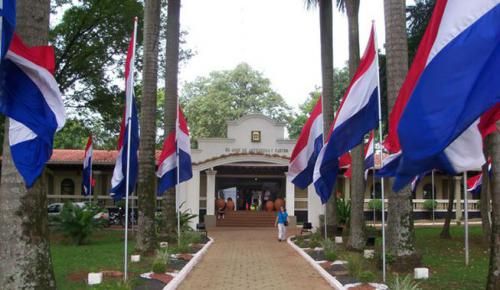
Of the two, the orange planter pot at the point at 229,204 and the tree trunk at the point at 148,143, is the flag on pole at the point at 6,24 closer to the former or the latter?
the tree trunk at the point at 148,143

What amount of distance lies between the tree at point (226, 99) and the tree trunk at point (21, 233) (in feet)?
157

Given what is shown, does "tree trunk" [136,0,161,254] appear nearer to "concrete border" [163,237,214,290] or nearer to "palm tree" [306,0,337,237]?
"concrete border" [163,237,214,290]

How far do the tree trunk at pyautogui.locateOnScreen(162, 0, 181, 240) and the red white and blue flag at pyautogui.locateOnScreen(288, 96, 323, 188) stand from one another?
176 inches

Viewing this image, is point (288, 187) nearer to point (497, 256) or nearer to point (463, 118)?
point (497, 256)

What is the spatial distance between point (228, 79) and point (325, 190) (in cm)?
4744

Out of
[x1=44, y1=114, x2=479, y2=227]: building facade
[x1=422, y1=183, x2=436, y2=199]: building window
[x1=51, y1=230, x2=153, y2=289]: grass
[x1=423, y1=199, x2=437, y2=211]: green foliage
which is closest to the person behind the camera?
[x1=51, y1=230, x2=153, y2=289]: grass

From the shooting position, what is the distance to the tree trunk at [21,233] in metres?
7.89

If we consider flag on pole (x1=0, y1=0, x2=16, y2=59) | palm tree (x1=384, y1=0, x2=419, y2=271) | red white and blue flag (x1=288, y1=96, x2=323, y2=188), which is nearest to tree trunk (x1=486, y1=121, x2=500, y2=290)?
palm tree (x1=384, y1=0, x2=419, y2=271)

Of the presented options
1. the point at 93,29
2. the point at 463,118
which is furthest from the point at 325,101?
the point at 463,118

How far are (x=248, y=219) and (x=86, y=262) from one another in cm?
2168

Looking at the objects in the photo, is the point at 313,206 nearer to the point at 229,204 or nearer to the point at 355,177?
the point at 229,204

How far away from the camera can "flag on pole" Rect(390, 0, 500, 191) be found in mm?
5426

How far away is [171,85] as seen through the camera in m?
20.8

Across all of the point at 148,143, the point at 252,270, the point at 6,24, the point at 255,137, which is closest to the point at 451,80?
the point at 6,24
